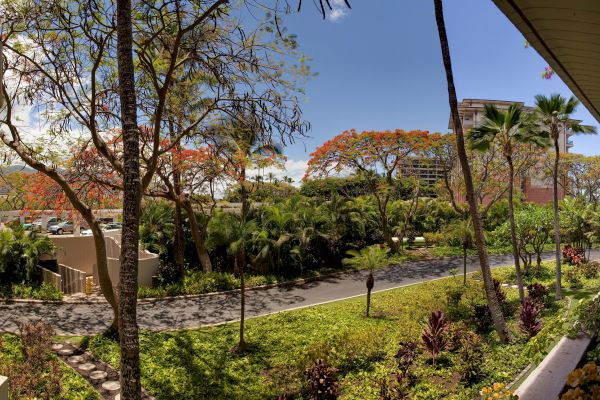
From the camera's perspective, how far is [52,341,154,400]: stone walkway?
7.41 meters

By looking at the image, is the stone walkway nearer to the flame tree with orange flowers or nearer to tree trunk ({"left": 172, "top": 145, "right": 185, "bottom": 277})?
tree trunk ({"left": 172, "top": 145, "right": 185, "bottom": 277})

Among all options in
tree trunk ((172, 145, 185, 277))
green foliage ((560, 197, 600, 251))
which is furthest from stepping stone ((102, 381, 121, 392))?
green foliage ((560, 197, 600, 251))

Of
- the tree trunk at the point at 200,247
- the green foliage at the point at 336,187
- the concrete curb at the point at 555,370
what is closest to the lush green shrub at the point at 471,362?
the concrete curb at the point at 555,370

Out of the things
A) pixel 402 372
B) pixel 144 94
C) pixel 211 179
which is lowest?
pixel 402 372

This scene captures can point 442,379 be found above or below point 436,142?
below

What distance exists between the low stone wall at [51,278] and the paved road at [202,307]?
1440 millimetres

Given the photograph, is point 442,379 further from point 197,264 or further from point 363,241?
point 363,241

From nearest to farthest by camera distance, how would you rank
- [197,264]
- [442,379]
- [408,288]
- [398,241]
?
[442,379]
[408,288]
[197,264]
[398,241]

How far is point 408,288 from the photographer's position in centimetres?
1594

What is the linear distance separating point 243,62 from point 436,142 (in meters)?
14.5

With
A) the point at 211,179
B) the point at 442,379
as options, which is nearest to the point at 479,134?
the point at 442,379

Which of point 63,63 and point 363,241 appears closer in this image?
Result: point 63,63

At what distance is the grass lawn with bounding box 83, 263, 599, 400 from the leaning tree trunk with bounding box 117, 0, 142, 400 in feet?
11.5

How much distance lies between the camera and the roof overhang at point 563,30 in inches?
80.0
